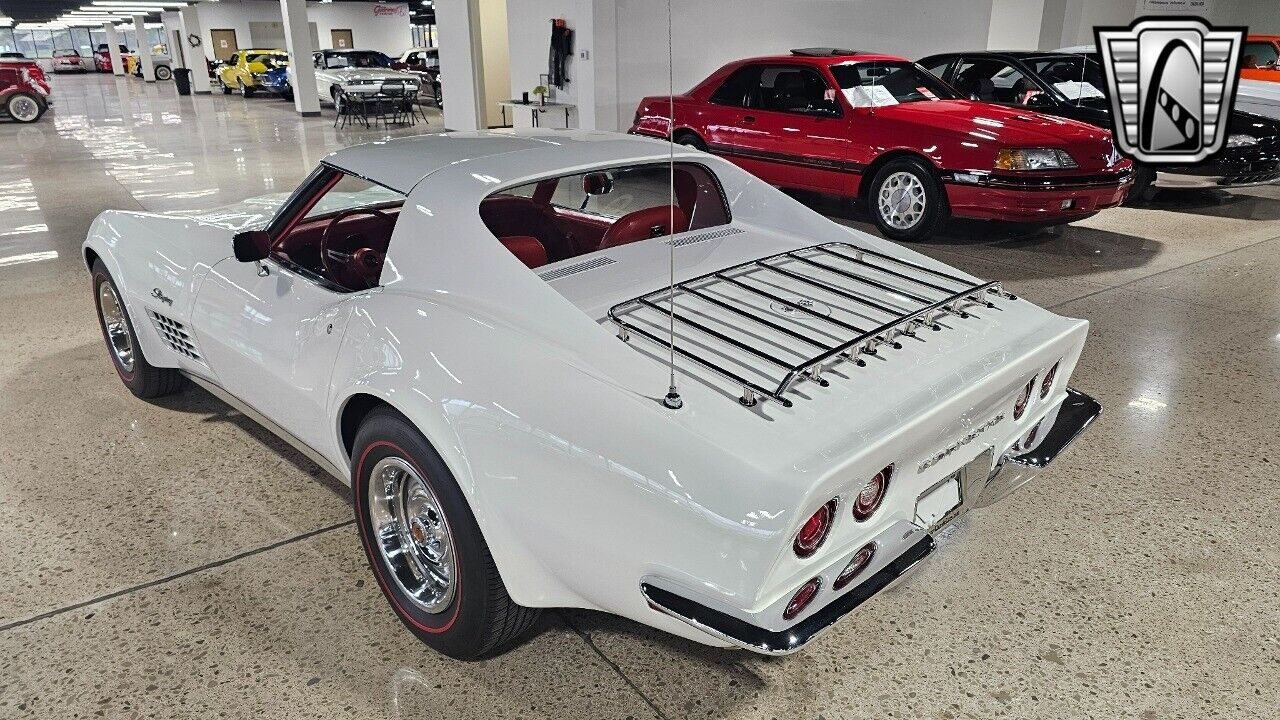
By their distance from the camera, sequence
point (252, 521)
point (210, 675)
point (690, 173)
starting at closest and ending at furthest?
1. point (210, 675)
2. point (252, 521)
3. point (690, 173)

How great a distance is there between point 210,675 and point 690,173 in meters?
2.13

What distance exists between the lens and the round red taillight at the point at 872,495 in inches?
70.0

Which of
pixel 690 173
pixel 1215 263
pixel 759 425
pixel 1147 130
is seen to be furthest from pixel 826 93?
pixel 759 425

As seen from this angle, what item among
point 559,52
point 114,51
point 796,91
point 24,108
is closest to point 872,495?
point 796,91

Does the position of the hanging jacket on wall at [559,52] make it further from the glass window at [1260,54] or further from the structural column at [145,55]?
the structural column at [145,55]

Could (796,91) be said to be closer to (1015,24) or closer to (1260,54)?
(1260,54)

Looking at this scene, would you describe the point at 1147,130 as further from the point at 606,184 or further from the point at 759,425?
the point at 759,425

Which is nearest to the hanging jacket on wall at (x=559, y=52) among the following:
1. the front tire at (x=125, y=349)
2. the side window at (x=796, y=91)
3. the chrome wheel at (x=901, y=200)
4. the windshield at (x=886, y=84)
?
the side window at (x=796, y=91)

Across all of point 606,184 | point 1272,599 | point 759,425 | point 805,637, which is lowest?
point 1272,599

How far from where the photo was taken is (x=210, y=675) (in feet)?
6.95

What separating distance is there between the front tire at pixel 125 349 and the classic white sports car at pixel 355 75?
13869mm

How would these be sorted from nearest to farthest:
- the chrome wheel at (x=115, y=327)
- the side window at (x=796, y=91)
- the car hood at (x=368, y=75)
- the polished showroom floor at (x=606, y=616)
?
the polished showroom floor at (x=606, y=616), the chrome wheel at (x=115, y=327), the side window at (x=796, y=91), the car hood at (x=368, y=75)

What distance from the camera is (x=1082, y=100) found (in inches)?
310

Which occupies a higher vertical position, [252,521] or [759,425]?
[759,425]
